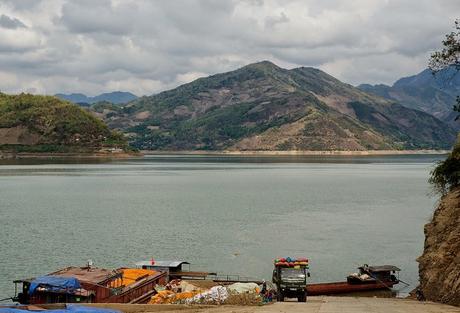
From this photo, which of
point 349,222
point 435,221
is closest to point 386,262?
point 435,221

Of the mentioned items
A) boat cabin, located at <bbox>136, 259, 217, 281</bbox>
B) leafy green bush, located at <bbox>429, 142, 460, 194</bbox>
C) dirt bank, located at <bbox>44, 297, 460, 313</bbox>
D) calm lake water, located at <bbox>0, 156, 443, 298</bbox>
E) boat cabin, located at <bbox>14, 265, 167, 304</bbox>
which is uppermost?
leafy green bush, located at <bbox>429, 142, 460, 194</bbox>

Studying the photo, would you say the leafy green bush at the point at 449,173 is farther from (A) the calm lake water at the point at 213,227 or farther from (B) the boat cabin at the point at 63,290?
(B) the boat cabin at the point at 63,290

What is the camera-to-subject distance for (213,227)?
8412cm

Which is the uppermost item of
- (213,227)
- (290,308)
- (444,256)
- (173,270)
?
(444,256)

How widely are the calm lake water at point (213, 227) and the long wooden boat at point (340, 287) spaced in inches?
203

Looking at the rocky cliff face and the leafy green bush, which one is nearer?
the rocky cliff face

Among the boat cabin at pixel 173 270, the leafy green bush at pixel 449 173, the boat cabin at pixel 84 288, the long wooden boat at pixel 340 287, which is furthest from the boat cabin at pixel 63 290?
the leafy green bush at pixel 449 173

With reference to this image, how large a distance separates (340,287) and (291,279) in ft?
34.7

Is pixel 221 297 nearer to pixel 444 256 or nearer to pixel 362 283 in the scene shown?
pixel 444 256

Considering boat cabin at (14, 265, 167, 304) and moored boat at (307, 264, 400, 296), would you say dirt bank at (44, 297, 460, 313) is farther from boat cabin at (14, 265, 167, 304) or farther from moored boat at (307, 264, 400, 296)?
moored boat at (307, 264, 400, 296)

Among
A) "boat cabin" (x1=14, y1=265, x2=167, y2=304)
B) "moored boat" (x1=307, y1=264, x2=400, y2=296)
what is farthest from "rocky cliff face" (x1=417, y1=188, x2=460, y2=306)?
"boat cabin" (x1=14, y1=265, x2=167, y2=304)

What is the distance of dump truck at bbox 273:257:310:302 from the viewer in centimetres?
3819

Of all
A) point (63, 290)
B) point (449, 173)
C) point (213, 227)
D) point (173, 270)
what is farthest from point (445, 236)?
point (213, 227)

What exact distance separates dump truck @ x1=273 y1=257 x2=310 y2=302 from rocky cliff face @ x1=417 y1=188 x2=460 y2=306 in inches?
354
